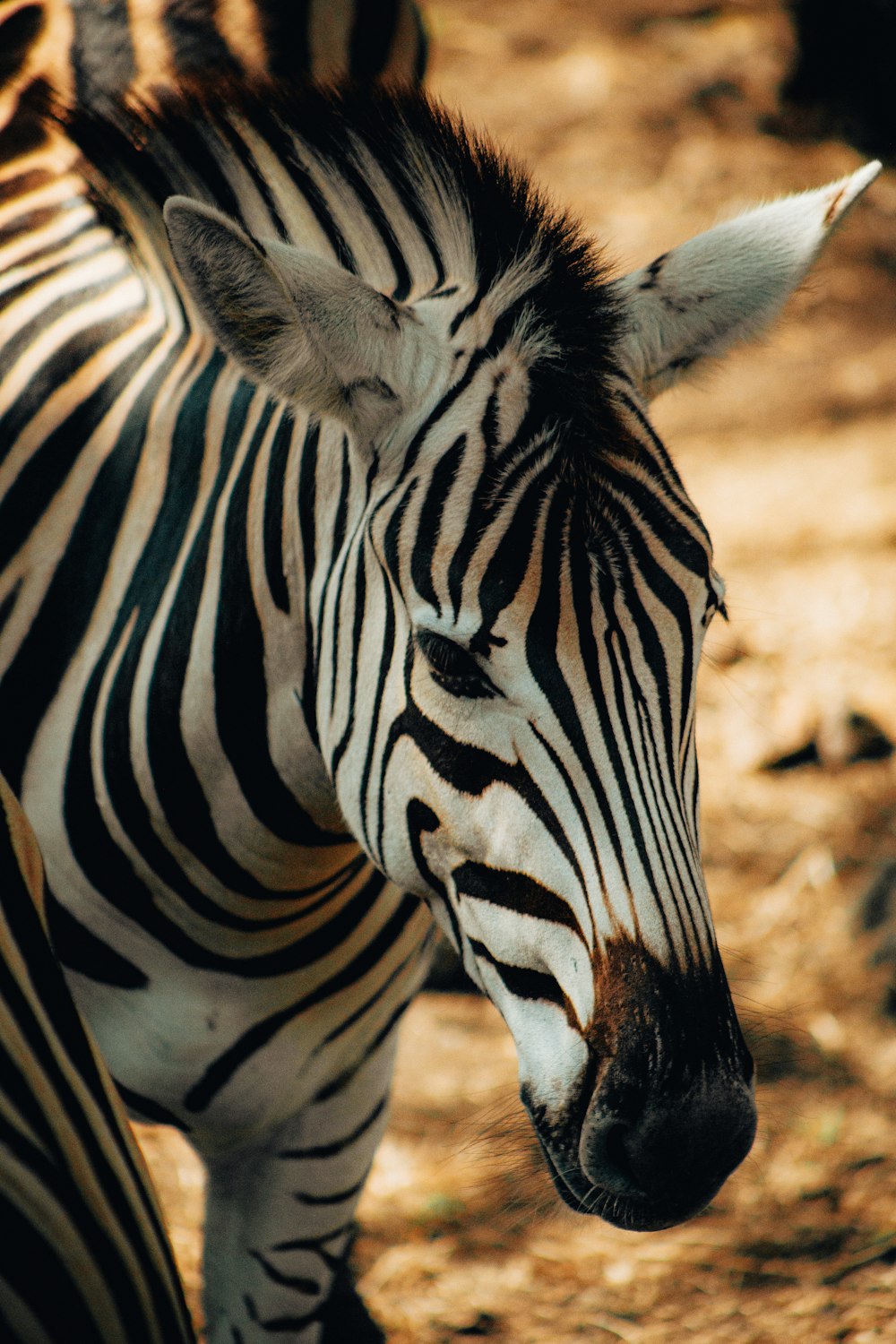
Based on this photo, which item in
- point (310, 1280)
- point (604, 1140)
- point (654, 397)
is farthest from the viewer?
point (310, 1280)

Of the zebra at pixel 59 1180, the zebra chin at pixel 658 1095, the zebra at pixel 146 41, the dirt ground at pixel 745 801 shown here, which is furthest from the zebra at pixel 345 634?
the zebra at pixel 59 1180

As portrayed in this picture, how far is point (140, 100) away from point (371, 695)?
1604mm

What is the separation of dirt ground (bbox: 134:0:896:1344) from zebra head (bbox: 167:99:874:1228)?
1.38ft

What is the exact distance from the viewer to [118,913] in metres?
2.62

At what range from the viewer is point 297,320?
6.55 feet

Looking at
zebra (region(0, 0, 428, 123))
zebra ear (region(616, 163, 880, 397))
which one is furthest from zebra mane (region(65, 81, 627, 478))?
zebra (region(0, 0, 428, 123))

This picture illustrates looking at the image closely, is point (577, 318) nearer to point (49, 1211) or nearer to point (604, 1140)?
point (604, 1140)

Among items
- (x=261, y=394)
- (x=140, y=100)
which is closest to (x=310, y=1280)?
(x=261, y=394)

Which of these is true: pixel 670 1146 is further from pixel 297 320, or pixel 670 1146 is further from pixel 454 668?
pixel 297 320

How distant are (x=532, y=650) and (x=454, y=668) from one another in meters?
0.14

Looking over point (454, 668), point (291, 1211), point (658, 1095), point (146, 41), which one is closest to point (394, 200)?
point (454, 668)

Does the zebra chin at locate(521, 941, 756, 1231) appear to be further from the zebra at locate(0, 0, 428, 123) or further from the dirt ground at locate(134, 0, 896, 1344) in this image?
the zebra at locate(0, 0, 428, 123)

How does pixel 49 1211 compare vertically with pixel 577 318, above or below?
below

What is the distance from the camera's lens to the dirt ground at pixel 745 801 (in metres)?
3.85
